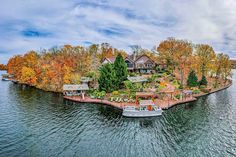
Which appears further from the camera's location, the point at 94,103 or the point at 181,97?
the point at 181,97

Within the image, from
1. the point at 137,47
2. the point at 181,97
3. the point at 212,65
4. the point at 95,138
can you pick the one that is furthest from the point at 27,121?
the point at 137,47

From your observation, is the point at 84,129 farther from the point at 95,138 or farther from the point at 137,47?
the point at 137,47

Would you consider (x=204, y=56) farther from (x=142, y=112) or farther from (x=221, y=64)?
(x=142, y=112)

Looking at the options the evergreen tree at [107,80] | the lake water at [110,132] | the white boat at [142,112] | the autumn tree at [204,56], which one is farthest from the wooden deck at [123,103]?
the autumn tree at [204,56]

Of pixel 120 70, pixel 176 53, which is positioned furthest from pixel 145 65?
pixel 120 70

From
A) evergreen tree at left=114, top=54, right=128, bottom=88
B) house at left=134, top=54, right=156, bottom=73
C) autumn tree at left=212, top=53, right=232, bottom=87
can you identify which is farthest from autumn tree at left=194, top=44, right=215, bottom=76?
evergreen tree at left=114, top=54, right=128, bottom=88

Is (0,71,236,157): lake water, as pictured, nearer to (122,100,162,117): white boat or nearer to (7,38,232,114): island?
(122,100,162,117): white boat

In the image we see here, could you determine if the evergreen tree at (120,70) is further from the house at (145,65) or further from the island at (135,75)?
the house at (145,65)

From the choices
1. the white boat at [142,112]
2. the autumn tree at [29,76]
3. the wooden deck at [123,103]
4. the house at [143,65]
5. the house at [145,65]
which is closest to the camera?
the white boat at [142,112]
